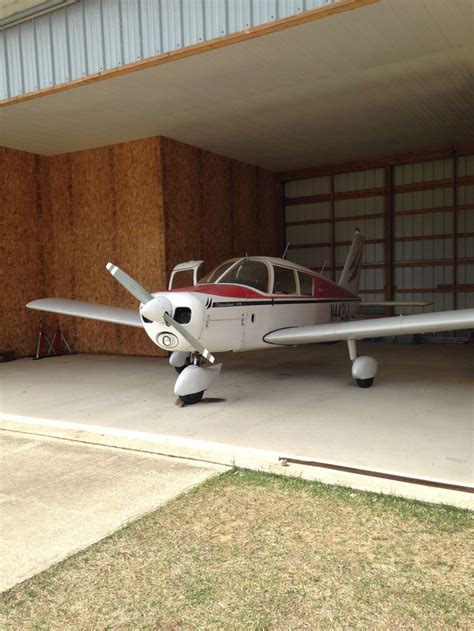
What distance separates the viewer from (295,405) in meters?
6.28

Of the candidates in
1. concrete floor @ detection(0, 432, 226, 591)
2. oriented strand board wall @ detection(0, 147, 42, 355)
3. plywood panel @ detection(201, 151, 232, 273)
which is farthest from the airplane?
plywood panel @ detection(201, 151, 232, 273)

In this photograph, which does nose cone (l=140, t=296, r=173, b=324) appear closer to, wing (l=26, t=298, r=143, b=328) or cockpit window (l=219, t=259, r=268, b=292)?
cockpit window (l=219, t=259, r=268, b=292)

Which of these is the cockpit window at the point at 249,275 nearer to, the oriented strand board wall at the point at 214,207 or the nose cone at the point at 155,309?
the nose cone at the point at 155,309

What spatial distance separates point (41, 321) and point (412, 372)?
8.31 meters

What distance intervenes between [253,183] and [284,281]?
6.79m

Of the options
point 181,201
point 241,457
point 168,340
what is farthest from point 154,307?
point 181,201

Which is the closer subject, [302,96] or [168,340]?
[168,340]

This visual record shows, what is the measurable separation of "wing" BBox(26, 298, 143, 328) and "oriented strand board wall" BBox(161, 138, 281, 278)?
232 centimetres

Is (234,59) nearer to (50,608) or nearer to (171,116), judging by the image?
(171,116)

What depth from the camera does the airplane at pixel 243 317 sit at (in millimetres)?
6109

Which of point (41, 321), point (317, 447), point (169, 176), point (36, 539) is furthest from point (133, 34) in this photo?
point (41, 321)

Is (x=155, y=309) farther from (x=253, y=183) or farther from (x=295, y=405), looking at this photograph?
(x=253, y=183)

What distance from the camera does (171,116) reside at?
30.3 ft

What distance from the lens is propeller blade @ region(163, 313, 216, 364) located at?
588 cm
